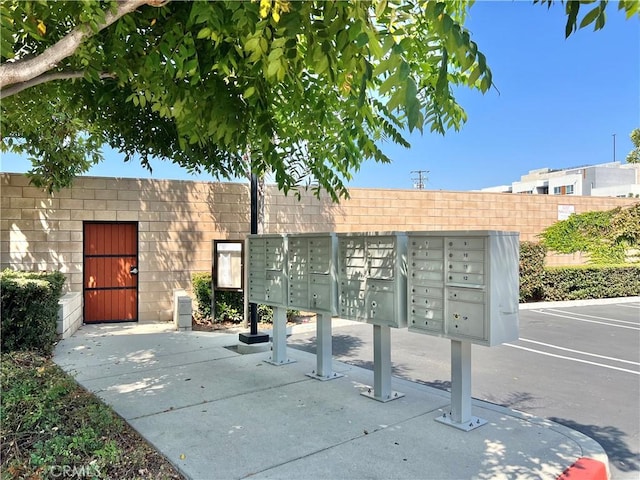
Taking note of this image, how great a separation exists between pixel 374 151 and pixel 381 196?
7.69 meters

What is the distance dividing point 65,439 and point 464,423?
301cm

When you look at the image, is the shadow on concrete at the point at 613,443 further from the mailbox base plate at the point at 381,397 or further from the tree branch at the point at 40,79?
the tree branch at the point at 40,79

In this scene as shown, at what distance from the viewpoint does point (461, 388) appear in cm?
396

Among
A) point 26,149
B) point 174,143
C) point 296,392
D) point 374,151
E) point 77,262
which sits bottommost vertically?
point 296,392

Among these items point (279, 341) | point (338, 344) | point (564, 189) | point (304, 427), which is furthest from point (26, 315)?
point (564, 189)

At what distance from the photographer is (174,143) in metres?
5.20

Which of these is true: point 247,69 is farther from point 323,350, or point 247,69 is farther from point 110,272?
point 110,272

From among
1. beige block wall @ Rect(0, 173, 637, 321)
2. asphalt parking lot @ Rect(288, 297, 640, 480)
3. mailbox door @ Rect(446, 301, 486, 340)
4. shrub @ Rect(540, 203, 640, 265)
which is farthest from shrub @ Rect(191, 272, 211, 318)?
shrub @ Rect(540, 203, 640, 265)

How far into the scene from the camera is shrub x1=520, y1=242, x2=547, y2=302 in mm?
12211

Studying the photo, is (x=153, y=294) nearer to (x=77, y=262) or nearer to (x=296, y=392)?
(x=77, y=262)

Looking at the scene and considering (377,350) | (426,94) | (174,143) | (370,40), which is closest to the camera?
(370,40)

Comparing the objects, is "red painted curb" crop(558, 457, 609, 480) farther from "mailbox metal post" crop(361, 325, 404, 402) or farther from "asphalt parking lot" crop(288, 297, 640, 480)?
"mailbox metal post" crop(361, 325, 404, 402)

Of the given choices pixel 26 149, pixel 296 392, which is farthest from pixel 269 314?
pixel 26 149

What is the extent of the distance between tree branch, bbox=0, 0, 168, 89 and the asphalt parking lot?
4504 millimetres
